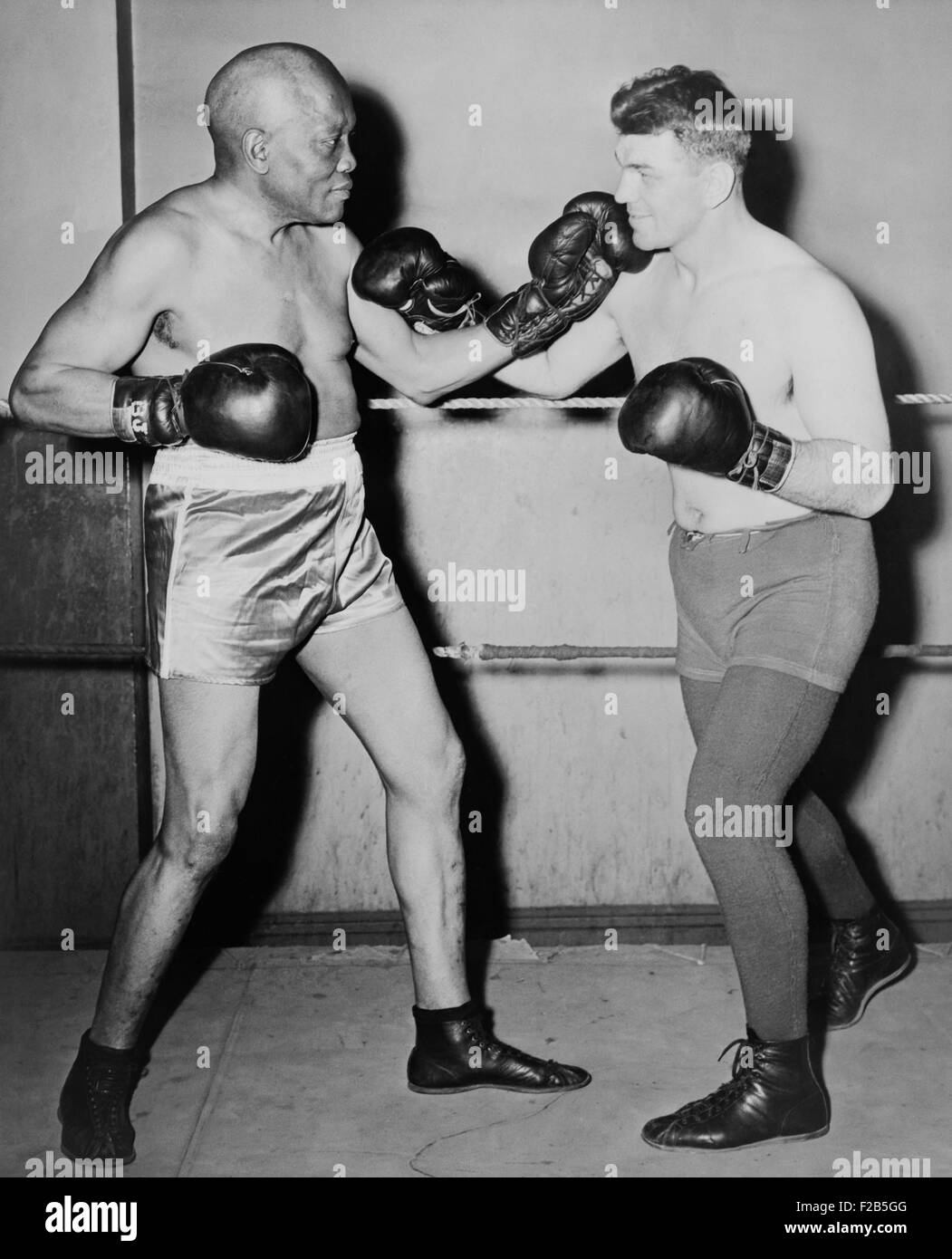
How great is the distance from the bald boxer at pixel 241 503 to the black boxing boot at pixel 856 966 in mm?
803

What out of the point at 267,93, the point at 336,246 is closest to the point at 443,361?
the point at 336,246

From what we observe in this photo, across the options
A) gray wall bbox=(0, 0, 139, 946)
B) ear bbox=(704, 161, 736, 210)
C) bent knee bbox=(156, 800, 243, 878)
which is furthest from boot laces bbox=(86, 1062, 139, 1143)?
ear bbox=(704, 161, 736, 210)

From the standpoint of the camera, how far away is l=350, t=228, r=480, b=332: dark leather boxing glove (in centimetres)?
234

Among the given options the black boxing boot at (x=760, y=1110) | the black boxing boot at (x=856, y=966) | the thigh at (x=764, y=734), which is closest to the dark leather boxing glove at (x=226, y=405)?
the thigh at (x=764, y=734)

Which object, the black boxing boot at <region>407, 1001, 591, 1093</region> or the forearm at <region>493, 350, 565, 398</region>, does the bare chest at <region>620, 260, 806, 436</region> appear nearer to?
the forearm at <region>493, 350, 565, 398</region>

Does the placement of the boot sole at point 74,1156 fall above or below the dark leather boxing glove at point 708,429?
below

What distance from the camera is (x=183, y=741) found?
84.2 inches

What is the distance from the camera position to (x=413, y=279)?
236cm

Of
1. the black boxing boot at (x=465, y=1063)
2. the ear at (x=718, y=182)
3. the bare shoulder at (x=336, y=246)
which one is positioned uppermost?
the ear at (x=718, y=182)

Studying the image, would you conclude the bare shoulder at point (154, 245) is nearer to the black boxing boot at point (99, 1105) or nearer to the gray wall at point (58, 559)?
the gray wall at point (58, 559)

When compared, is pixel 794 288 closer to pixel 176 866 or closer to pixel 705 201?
pixel 705 201

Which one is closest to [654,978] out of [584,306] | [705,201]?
[584,306]

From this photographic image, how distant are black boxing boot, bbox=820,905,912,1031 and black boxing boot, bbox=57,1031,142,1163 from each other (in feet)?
4.49

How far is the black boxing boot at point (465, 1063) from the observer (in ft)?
7.83
